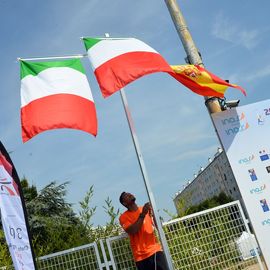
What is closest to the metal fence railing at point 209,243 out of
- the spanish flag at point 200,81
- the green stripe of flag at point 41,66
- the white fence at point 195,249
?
the white fence at point 195,249

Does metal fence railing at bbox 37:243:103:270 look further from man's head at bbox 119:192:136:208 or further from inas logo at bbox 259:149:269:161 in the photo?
inas logo at bbox 259:149:269:161

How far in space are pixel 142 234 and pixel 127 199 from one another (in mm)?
526

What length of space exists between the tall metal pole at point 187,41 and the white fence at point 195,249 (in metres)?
1.73

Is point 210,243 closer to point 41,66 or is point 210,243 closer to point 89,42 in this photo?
point 89,42

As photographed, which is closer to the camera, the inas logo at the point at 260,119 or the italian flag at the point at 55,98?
the italian flag at the point at 55,98

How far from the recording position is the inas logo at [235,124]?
664 cm

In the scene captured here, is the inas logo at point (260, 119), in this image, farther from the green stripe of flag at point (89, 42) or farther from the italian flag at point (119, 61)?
the green stripe of flag at point (89, 42)

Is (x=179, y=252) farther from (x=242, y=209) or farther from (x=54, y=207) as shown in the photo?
(x=54, y=207)

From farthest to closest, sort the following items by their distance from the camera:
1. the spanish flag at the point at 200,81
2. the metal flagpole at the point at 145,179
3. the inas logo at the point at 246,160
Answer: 1. the inas logo at the point at 246,160
2. the spanish flag at the point at 200,81
3. the metal flagpole at the point at 145,179

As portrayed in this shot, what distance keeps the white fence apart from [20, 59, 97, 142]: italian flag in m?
2.28

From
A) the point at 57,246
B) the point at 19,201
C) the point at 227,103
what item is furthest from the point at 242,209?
the point at 19,201

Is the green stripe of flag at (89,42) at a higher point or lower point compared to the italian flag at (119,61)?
higher

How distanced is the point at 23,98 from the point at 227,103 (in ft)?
10.7

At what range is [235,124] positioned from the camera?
667cm
